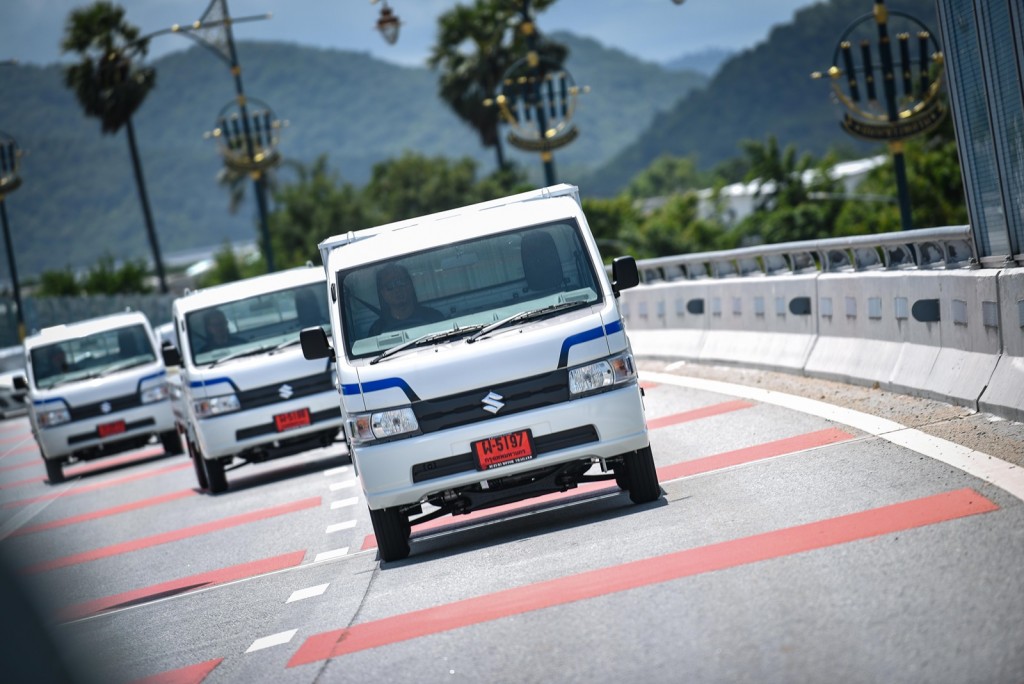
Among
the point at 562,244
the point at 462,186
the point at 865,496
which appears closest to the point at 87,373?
the point at 562,244

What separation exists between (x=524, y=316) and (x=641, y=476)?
49.7 inches

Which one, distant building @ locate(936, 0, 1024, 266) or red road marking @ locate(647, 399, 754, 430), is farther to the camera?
red road marking @ locate(647, 399, 754, 430)

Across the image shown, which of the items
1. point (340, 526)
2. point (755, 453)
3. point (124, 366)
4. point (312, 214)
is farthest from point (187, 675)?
point (312, 214)

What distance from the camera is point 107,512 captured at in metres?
17.6

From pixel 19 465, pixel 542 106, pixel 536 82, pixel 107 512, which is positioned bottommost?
pixel 19 465

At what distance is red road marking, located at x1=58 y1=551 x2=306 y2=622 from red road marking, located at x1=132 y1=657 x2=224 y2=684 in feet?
9.36

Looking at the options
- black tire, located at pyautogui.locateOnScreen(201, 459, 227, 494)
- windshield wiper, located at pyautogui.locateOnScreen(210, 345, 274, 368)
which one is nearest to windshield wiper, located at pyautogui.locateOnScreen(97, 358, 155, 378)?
black tire, located at pyautogui.locateOnScreen(201, 459, 227, 494)

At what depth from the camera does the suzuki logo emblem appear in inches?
374

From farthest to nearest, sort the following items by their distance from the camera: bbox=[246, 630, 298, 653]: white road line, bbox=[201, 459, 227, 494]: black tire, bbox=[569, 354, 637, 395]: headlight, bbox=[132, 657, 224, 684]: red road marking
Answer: bbox=[201, 459, 227, 494]: black tire → bbox=[569, 354, 637, 395]: headlight → bbox=[246, 630, 298, 653]: white road line → bbox=[132, 657, 224, 684]: red road marking

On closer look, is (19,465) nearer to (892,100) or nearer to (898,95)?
(892,100)

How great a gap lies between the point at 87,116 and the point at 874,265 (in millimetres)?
63603

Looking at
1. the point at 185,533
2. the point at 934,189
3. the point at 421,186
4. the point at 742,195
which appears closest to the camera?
the point at 185,533

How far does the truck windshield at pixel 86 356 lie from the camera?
22.9 metres

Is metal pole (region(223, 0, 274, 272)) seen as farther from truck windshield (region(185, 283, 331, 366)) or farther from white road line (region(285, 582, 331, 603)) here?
white road line (region(285, 582, 331, 603))
